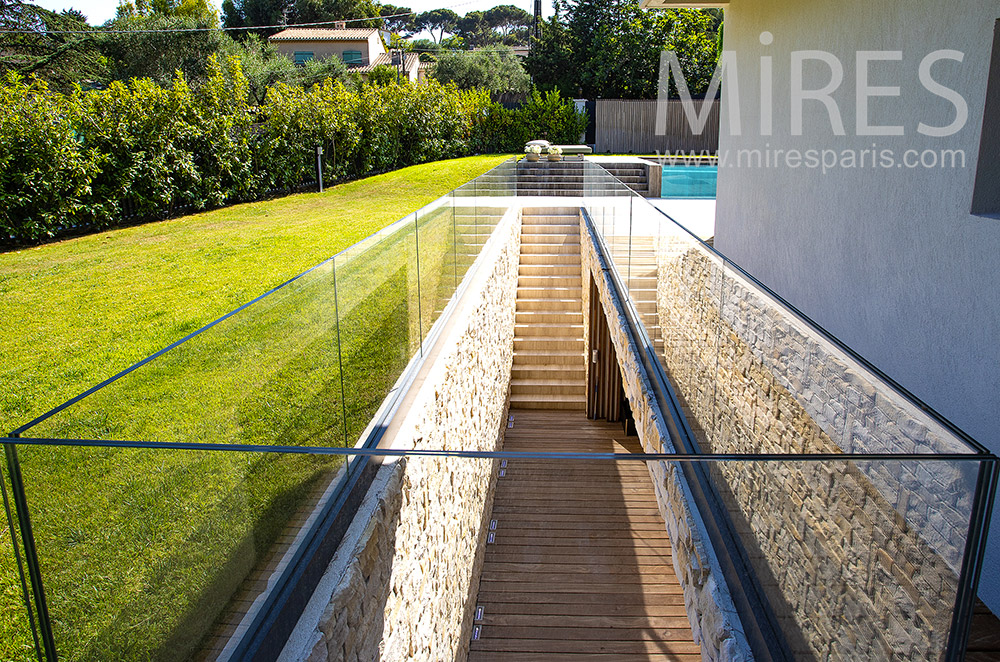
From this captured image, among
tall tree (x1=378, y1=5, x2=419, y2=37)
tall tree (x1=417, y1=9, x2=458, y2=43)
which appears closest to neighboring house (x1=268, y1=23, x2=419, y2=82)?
tall tree (x1=378, y1=5, x2=419, y2=37)

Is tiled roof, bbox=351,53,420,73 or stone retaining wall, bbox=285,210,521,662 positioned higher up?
tiled roof, bbox=351,53,420,73

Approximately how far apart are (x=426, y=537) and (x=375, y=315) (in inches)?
63.8

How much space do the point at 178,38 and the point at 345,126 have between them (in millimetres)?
15870

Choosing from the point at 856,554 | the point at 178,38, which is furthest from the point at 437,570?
the point at 178,38

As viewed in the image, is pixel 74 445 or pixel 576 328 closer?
pixel 74 445

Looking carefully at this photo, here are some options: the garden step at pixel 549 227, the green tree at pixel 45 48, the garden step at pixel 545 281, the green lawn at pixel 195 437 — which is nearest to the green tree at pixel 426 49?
the green tree at pixel 45 48

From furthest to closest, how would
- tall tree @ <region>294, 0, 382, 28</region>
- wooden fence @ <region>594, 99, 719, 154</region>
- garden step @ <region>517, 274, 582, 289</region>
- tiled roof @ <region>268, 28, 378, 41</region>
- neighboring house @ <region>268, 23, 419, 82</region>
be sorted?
1. tall tree @ <region>294, 0, 382, 28</region>
2. neighboring house @ <region>268, 23, 419, 82</region>
3. tiled roof @ <region>268, 28, 378, 41</region>
4. wooden fence @ <region>594, 99, 719, 154</region>
5. garden step @ <region>517, 274, 582, 289</region>

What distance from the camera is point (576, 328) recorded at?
16750 mm

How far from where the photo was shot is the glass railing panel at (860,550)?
2283mm

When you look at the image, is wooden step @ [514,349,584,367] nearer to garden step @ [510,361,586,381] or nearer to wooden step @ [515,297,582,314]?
garden step @ [510,361,586,381]

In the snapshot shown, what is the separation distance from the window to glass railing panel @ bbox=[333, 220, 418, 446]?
12.1ft

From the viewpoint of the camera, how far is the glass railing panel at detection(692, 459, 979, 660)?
228cm

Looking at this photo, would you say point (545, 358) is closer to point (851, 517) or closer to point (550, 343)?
point (550, 343)

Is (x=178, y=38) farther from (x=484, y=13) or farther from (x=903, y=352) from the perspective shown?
(x=484, y=13)
